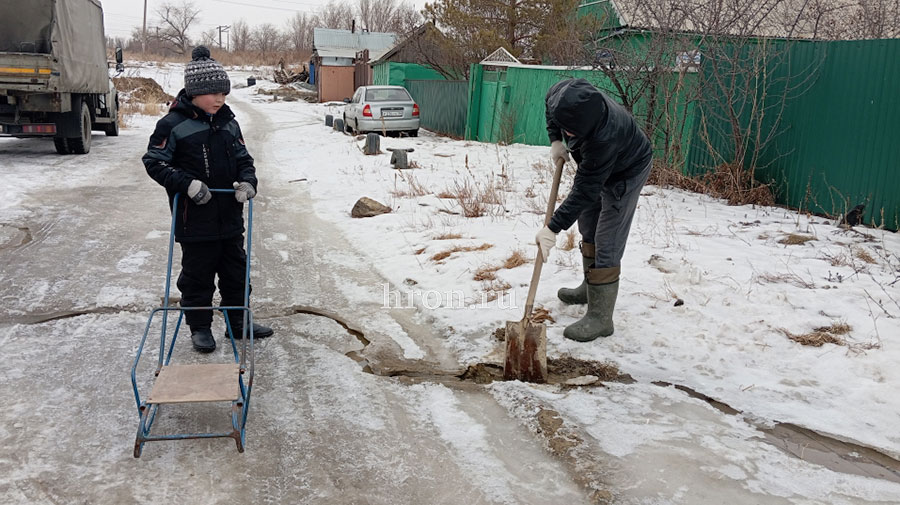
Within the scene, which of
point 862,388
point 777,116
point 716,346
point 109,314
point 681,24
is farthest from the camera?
point 681,24

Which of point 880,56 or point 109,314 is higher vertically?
point 880,56

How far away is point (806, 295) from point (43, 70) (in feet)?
39.2

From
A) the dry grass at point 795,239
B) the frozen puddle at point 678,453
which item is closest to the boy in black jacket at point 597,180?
the frozen puddle at point 678,453

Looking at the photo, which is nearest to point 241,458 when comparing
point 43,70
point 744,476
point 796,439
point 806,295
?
point 744,476

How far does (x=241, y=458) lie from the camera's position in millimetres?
3312

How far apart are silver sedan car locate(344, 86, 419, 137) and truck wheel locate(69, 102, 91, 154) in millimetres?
6850

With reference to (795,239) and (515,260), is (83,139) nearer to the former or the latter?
(515,260)

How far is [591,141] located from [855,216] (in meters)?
5.13

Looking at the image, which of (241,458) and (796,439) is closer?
(241,458)

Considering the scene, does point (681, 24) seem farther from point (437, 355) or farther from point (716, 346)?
point (437, 355)

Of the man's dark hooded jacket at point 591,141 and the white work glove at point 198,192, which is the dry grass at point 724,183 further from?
the white work glove at point 198,192

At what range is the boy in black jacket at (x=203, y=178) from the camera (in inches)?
164

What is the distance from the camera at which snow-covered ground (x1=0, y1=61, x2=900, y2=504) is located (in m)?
3.42

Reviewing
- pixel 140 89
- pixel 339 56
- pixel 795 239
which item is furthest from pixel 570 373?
pixel 339 56
